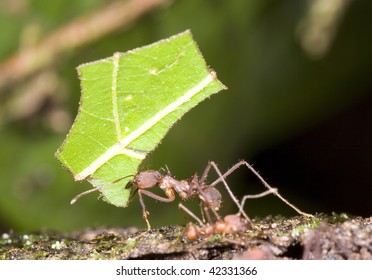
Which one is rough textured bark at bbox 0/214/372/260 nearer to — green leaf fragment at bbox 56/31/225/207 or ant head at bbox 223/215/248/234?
ant head at bbox 223/215/248/234

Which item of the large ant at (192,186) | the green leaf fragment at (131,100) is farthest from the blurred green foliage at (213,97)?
the green leaf fragment at (131,100)

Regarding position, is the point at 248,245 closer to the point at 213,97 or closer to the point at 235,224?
the point at 235,224

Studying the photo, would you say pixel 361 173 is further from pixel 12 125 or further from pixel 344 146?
pixel 12 125

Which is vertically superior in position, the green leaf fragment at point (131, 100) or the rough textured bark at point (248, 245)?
the green leaf fragment at point (131, 100)

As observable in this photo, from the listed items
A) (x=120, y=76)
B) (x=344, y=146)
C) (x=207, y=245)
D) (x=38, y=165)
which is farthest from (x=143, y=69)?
(x=344, y=146)

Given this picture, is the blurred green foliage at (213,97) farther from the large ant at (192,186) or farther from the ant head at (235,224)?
the ant head at (235,224)
